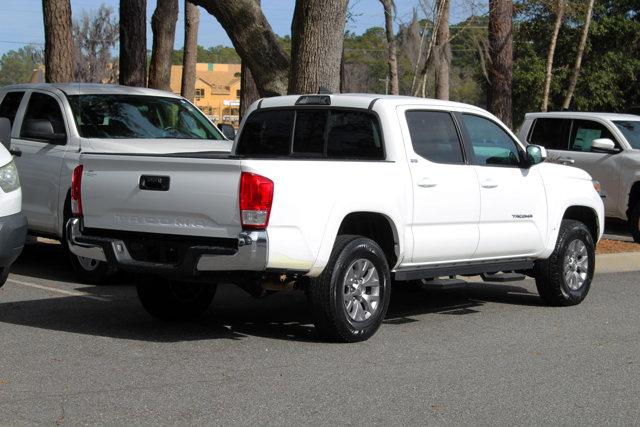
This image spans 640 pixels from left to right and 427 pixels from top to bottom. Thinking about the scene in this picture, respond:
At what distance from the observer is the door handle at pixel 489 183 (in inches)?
376

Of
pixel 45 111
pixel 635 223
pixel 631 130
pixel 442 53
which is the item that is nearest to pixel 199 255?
pixel 45 111

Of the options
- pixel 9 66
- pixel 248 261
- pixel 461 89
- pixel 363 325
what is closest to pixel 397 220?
pixel 363 325

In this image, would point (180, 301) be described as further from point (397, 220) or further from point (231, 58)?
point (231, 58)

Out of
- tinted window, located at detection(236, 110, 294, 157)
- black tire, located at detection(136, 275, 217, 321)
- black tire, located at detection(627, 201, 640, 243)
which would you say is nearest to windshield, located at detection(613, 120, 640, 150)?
black tire, located at detection(627, 201, 640, 243)

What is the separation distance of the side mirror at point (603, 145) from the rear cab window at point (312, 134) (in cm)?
821

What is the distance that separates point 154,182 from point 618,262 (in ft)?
27.3

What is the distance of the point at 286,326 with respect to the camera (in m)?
9.18

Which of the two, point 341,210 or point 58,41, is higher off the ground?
point 58,41

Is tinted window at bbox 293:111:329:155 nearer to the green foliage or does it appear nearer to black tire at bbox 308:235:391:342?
black tire at bbox 308:235:391:342

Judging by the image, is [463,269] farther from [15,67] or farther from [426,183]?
[15,67]

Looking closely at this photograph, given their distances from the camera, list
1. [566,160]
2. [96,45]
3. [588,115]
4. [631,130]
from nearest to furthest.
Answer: [566,160]
[631,130]
[588,115]
[96,45]

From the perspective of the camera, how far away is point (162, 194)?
801 centimetres

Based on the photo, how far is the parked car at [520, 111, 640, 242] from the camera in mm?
16531

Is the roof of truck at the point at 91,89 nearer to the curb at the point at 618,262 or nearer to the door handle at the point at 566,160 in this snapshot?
the curb at the point at 618,262
